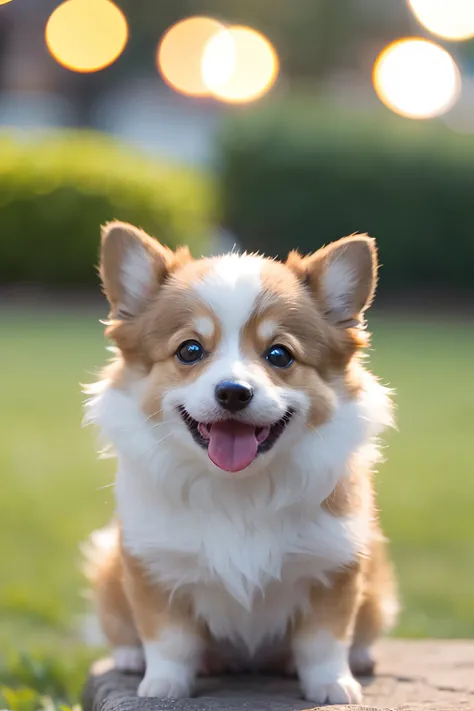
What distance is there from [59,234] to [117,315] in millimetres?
11332

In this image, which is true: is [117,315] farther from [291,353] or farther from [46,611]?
[46,611]

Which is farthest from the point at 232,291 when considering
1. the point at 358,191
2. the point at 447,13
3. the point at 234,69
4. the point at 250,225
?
the point at 234,69

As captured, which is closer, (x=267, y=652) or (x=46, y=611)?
(x=267, y=652)

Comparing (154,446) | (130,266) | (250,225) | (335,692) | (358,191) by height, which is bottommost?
(250,225)

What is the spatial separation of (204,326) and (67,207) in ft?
38.3

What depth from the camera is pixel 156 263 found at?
3.09 metres

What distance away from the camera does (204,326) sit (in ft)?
9.34

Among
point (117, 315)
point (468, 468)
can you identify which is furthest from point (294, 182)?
point (117, 315)

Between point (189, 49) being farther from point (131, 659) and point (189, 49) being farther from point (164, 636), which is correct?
point (164, 636)

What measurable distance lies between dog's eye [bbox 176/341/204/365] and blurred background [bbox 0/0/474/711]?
751 millimetres

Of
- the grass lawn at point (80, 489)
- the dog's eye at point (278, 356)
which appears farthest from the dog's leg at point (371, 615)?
the grass lawn at point (80, 489)

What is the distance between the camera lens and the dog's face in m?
2.75

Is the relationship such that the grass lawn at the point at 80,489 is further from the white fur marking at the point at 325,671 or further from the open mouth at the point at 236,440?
the white fur marking at the point at 325,671

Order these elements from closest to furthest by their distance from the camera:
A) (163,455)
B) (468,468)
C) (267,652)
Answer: (163,455)
(267,652)
(468,468)
